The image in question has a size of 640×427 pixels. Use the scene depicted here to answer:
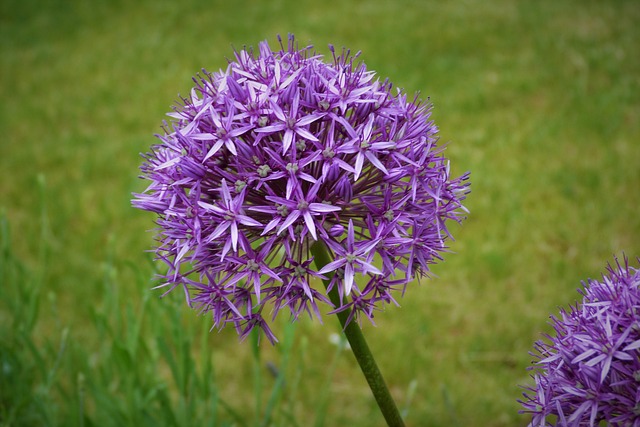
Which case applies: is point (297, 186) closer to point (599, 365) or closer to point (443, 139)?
point (599, 365)

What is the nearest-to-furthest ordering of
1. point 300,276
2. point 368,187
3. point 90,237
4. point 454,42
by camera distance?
point 300,276 → point 368,187 → point 90,237 → point 454,42

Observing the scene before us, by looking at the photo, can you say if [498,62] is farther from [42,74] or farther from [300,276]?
[300,276]

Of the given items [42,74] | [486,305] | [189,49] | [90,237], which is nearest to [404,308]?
[486,305]

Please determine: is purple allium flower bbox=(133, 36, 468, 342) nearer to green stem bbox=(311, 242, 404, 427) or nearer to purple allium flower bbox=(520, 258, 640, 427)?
green stem bbox=(311, 242, 404, 427)

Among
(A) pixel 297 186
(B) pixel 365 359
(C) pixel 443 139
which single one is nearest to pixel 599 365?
(B) pixel 365 359

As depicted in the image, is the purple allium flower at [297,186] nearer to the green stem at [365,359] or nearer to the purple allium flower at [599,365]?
the green stem at [365,359]

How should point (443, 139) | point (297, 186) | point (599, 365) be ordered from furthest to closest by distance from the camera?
point (443, 139) < point (297, 186) < point (599, 365)

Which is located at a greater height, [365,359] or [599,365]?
[365,359]
